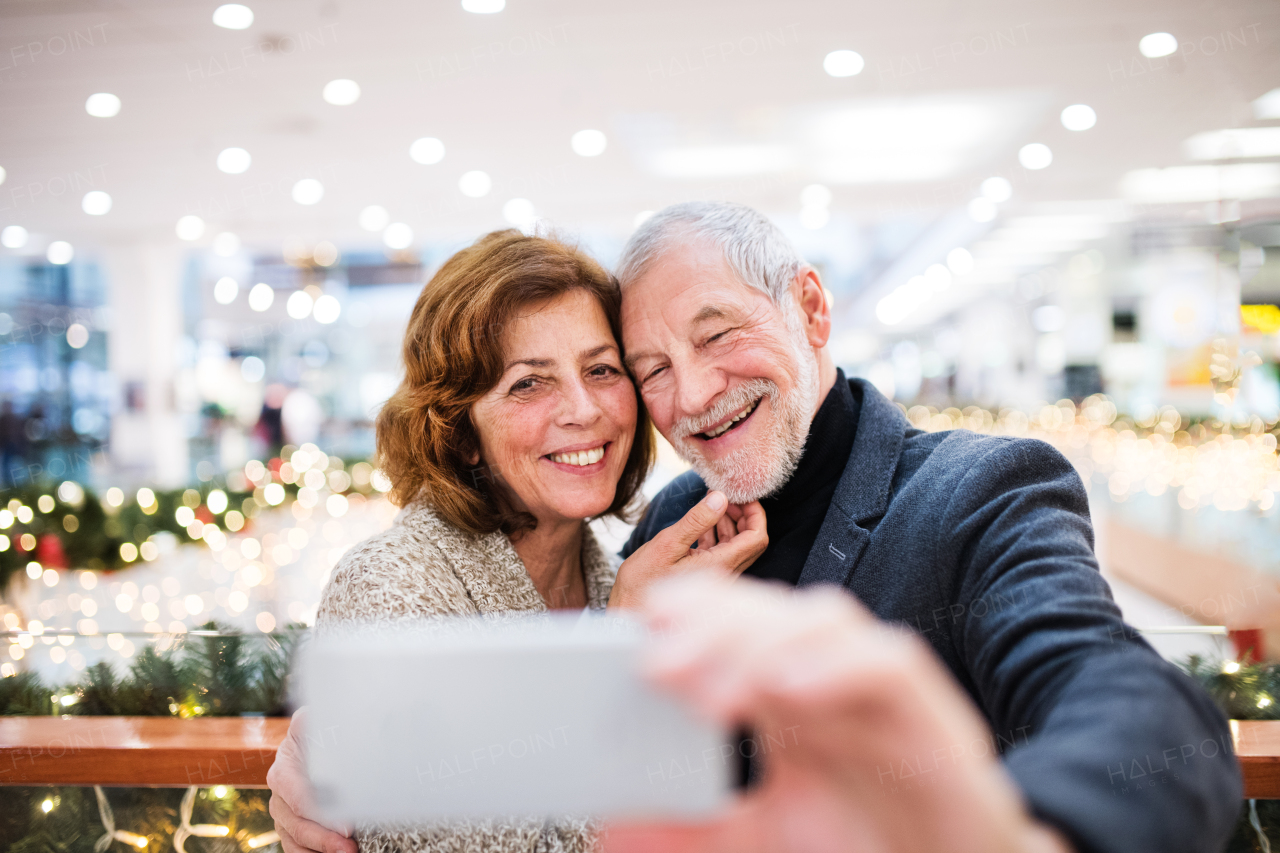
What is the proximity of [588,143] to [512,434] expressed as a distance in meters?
5.46

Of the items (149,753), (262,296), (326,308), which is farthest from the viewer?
(262,296)

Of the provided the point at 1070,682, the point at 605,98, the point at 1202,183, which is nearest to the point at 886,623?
the point at 1070,682

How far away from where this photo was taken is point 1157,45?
16.4 ft

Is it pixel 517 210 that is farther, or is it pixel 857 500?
pixel 517 210

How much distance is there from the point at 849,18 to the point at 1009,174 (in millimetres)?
4310

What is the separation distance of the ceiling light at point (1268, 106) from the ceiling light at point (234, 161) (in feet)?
25.4

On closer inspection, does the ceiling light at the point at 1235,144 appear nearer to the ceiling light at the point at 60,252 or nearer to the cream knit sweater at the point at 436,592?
the cream knit sweater at the point at 436,592

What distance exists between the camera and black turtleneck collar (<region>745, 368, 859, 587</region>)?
1507 mm

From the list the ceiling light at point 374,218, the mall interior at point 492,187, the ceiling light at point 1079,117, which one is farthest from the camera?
the ceiling light at point 374,218

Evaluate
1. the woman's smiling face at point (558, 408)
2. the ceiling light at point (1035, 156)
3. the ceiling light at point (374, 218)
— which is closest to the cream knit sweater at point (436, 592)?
the woman's smiling face at point (558, 408)

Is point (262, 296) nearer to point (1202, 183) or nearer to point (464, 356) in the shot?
point (1202, 183)

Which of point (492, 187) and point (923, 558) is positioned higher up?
point (492, 187)

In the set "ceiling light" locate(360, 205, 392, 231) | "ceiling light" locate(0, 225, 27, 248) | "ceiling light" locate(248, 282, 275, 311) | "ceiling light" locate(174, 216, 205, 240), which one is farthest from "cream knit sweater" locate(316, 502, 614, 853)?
"ceiling light" locate(248, 282, 275, 311)

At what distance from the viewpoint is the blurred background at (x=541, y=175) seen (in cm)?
464
